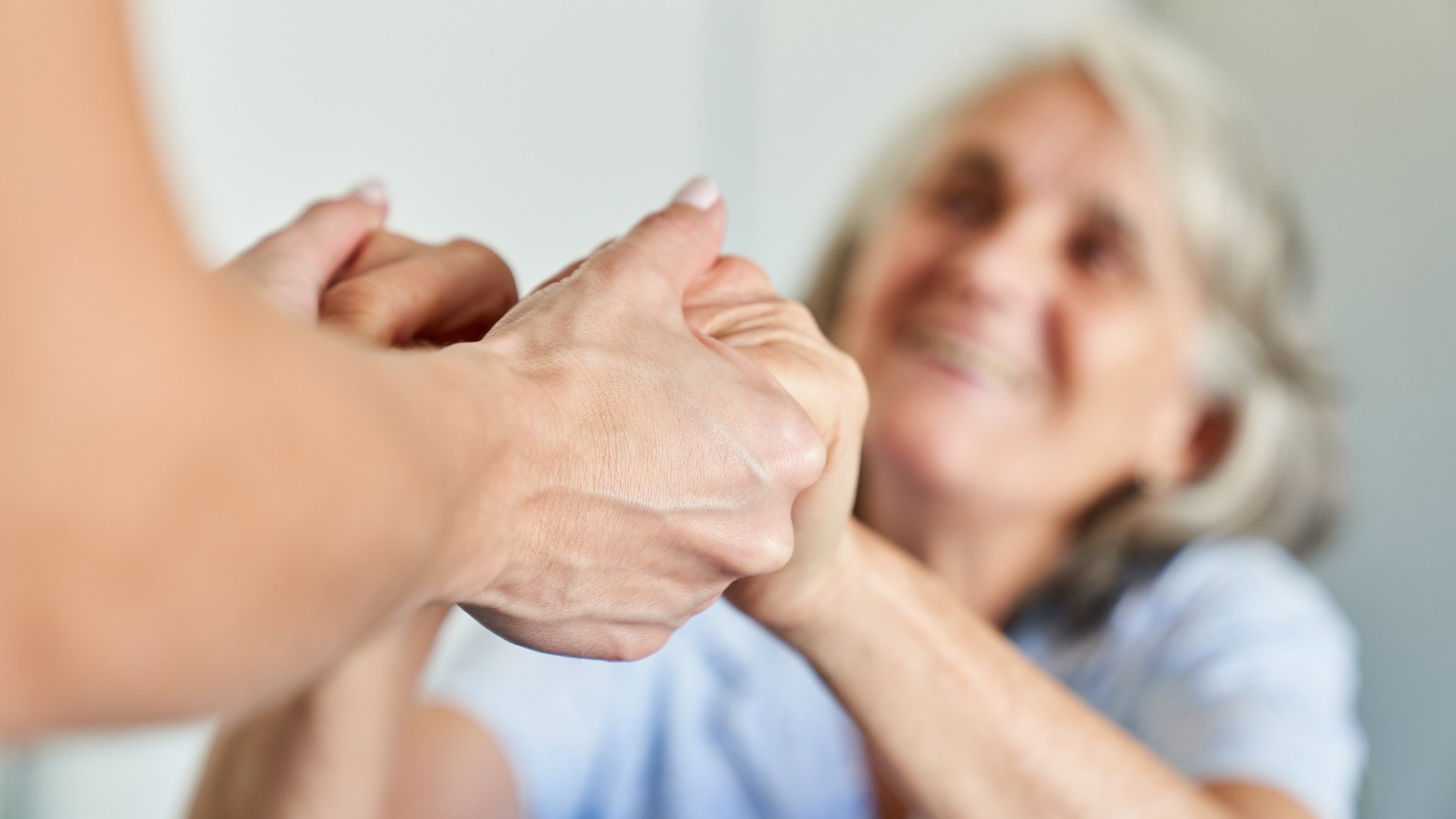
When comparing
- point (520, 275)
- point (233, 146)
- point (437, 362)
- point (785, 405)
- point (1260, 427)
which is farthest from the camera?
point (520, 275)

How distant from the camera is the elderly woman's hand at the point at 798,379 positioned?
50 centimetres

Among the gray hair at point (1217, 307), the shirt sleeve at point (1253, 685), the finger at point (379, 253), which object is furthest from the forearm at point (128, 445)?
the gray hair at point (1217, 307)

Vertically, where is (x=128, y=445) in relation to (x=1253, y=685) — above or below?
above

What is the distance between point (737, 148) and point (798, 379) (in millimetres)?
1264

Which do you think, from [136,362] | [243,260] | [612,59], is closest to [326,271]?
[243,260]

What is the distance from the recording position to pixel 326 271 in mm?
521

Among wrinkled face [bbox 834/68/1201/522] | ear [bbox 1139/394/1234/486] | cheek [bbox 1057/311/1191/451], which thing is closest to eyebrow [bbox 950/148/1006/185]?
wrinkled face [bbox 834/68/1201/522]

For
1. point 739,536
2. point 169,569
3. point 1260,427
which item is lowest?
point 1260,427

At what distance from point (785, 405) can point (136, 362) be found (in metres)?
0.28

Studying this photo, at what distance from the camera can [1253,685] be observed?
877 millimetres

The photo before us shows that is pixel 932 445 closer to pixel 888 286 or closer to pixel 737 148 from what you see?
pixel 888 286

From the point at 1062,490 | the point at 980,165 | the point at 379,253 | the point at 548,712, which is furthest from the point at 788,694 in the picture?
the point at 379,253

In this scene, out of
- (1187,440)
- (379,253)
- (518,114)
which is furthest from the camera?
(518,114)

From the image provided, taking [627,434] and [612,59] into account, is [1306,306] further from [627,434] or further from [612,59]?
[627,434]
